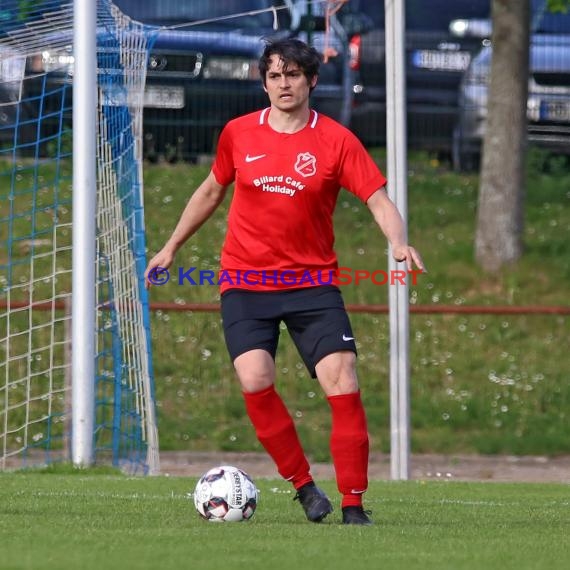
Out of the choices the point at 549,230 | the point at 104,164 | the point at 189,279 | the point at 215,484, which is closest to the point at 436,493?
the point at 215,484

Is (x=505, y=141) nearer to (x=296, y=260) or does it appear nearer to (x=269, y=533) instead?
(x=296, y=260)

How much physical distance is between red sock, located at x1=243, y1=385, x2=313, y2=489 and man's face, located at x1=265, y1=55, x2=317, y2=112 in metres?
1.21

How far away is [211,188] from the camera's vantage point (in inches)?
268

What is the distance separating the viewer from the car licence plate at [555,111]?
1717cm

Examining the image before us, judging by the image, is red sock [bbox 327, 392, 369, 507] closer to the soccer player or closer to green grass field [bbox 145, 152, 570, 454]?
the soccer player

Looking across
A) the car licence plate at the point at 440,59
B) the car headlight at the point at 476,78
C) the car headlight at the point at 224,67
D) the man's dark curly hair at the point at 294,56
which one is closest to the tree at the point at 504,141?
the car licence plate at the point at 440,59

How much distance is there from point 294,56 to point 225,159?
0.58 meters

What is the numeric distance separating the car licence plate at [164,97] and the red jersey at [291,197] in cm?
1005

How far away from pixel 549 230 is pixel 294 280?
10334 mm

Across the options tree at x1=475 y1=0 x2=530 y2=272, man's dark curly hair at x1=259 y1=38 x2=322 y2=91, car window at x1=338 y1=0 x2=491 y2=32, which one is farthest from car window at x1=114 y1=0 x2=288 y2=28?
man's dark curly hair at x1=259 y1=38 x2=322 y2=91

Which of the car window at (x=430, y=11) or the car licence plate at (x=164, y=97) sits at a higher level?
the car window at (x=430, y=11)

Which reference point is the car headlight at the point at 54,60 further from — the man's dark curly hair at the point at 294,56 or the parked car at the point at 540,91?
the parked car at the point at 540,91

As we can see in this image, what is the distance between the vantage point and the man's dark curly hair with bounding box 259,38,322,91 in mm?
6414

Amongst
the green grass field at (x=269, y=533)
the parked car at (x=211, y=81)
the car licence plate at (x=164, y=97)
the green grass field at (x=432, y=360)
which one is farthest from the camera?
the car licence plate at (x=164, y=97)
